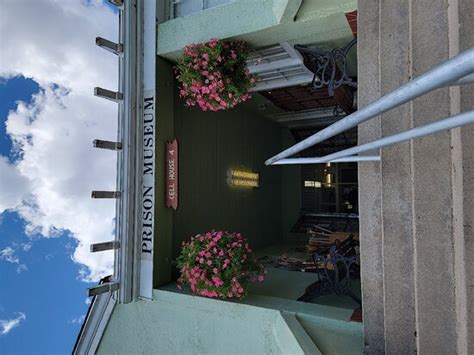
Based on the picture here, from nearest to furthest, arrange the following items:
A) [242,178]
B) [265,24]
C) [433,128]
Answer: [433,128] < [265,24] < [242,178]

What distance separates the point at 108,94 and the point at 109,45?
2.17ft

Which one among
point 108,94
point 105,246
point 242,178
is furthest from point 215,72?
point 242,178

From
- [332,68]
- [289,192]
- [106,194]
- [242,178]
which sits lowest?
[289,192]

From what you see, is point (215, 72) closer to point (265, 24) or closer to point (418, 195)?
point (265, 24)

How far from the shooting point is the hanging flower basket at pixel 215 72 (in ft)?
13.4

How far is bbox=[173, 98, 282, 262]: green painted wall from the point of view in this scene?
5488 mm

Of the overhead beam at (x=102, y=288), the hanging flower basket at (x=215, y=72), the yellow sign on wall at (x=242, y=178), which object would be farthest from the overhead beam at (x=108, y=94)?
the yellow sign on wall at (x=242, y=178)

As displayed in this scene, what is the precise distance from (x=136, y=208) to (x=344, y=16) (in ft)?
11.7

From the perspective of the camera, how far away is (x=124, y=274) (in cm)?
453

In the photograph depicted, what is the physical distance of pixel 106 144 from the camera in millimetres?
4453

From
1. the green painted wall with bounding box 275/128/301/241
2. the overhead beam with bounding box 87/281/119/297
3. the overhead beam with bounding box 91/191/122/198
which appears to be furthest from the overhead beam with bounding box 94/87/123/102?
the green painted wall with bounding box 275/128/301/241

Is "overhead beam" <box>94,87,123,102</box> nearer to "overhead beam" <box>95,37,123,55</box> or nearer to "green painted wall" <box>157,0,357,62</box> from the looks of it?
"overhead beam" <box>95,37,123,55</box>

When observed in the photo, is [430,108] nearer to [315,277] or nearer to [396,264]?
[396,264]

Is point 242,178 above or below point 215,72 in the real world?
below
